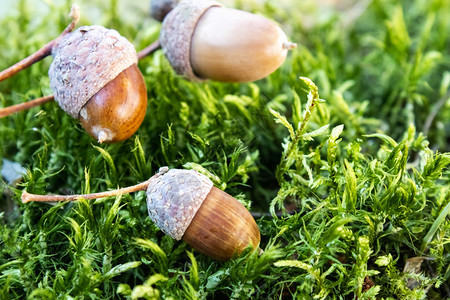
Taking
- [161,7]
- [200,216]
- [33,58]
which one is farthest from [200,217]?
[161,7]

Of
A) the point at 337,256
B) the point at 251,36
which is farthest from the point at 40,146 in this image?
the point at 337,256

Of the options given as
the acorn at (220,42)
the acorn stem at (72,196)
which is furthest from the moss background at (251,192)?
the acorn at (220,42)

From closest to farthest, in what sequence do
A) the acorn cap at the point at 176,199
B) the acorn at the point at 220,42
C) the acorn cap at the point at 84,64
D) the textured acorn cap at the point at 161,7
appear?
1. the acorn cap at the point at 176,199
2. the acorn cap at the point at 84,64
3. the acorn at the point at 220,42
4. the textured acorn cap at the point at 161,7

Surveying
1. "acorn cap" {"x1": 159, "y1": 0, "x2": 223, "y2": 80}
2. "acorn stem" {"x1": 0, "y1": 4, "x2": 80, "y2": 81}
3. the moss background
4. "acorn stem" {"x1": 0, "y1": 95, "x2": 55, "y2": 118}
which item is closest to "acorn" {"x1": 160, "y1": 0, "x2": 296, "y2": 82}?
"acorn cap" {"x1": 159, "y1": 0, "x2": 223, "y2": 80}

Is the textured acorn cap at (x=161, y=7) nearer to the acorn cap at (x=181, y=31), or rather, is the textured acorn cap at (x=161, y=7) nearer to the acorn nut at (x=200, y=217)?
the acorn cap at (x=181, y=31)

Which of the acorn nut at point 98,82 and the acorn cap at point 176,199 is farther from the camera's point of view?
the acorn nut at point 98,82
